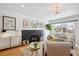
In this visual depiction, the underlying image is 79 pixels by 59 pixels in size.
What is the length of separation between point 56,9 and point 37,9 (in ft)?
1.24

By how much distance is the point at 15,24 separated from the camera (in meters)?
1.94

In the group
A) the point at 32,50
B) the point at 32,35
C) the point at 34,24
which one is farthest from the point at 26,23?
the point at 32,50

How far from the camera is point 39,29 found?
2018 mm

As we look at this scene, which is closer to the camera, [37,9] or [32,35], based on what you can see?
[37,9]

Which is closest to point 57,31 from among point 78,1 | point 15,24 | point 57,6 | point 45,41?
point 45,41

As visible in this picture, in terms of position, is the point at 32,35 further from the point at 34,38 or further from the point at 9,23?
the point at 9,23

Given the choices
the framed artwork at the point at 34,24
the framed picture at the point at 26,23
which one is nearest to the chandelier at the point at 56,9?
the framed artwork at the point at 34,24

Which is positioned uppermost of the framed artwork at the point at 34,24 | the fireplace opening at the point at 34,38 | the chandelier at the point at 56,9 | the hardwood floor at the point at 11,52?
the chandelier at the point at 56,9

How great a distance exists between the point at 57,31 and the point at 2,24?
1105mm

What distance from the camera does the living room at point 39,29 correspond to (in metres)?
1.87

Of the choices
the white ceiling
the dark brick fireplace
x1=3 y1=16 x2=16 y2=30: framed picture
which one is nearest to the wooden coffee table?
the dark brick fireplace

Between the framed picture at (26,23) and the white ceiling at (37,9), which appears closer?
the white ceiling at (37,9)

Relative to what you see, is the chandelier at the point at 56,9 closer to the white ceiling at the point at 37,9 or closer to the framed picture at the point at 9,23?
the white ceiling at the point at 37,9

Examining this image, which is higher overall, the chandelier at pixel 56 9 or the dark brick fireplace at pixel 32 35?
the chandelier at pixel 56 9
